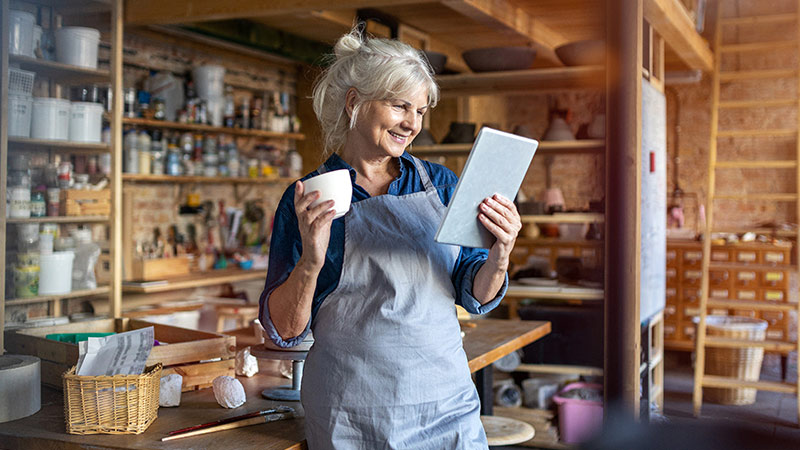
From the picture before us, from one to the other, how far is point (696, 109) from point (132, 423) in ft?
22.0

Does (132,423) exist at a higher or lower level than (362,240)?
lower

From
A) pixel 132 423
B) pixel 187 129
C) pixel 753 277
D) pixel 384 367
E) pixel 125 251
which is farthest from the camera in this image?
pixel 753 277

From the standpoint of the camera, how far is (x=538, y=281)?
A: 14.5 feet

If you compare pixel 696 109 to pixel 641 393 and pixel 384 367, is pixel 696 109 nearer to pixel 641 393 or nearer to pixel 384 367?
pixel 641 393

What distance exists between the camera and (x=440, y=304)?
60.5 inches

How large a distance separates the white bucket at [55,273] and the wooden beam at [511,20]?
2284 mm

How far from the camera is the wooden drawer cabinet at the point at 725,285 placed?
6.07 metres

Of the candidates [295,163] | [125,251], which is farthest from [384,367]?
[295,163]

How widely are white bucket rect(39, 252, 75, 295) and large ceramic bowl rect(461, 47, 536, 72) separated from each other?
95.2 inches

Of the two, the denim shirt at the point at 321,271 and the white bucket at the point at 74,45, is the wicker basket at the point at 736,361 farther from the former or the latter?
the white bucket at the point at 74,45

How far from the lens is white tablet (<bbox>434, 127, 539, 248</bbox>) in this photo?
1.32 metres

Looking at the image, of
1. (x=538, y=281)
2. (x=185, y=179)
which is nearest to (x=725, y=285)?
(x=538, y=281)

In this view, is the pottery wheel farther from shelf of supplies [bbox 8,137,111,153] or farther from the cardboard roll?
shelf of supplies [bbox 8,137,111,153]

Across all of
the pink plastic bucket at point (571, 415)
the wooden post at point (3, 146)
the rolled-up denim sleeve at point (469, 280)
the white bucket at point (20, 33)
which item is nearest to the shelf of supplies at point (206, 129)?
the white bucket at point (20, 33)
